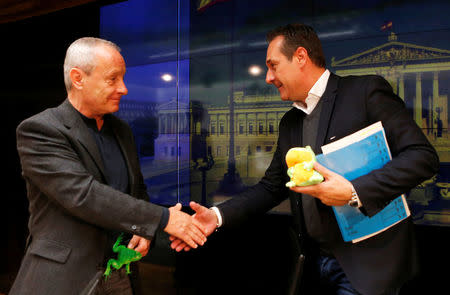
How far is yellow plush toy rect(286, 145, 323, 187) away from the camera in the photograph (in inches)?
42.6

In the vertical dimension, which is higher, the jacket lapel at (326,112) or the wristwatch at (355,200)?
the jacket lapel at (326,112)

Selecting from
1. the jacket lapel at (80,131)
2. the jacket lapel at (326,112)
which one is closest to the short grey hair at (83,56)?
the jacket lapel at (80,131)

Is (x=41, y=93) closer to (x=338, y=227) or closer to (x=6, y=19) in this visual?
(x=6, y=19)

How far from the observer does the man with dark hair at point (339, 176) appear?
116 centimetres

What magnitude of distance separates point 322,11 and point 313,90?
1.85 metres

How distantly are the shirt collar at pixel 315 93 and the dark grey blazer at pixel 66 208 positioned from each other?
88 centimetres

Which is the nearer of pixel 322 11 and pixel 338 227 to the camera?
pixel 338 227

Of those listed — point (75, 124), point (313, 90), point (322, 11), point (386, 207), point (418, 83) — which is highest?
point (322, 11)

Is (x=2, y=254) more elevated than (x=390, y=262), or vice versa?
(x=390, y=262)

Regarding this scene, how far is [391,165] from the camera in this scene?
3.88 ft

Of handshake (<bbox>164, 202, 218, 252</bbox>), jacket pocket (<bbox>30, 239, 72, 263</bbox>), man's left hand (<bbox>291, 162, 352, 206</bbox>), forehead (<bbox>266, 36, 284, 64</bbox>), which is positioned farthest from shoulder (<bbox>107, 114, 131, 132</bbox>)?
man's left hand (<bbox>291, 162, 352, 206</bbox>)

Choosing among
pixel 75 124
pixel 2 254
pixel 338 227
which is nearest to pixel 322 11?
pixel 338 227

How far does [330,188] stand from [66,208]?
3.35ft

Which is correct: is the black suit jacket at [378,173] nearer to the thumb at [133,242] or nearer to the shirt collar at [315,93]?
the shirt collar at [315,93]
